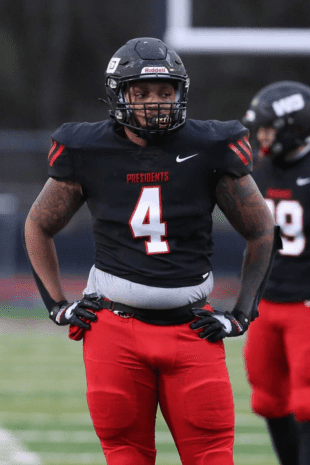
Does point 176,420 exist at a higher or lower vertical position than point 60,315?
lower

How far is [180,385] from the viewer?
108 inches

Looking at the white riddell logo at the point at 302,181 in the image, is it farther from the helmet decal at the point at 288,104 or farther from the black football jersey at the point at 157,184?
the black football jersey at the point at 157,184

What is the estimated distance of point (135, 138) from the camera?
2.86m

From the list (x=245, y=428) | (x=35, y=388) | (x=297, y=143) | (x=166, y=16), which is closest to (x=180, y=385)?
(x=297, y=143)

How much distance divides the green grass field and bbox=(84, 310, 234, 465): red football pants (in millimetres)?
1879

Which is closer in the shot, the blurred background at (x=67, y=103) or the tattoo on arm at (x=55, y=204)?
the tattoo on arm at (x=55, y=204)

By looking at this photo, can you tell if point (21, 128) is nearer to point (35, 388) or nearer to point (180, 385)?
point (35, 388)

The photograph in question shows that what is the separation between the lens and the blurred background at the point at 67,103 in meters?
6.43

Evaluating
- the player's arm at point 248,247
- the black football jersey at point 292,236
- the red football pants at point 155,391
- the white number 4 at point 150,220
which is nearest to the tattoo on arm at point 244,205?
the player's arm at point 248,247

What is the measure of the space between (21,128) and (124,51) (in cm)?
1778

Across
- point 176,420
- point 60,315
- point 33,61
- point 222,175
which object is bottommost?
point 33,61

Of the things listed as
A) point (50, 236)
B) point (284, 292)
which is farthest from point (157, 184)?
point (284, 292)

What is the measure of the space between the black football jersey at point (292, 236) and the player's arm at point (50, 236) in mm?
1354

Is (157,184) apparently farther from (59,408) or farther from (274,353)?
(59,408)
